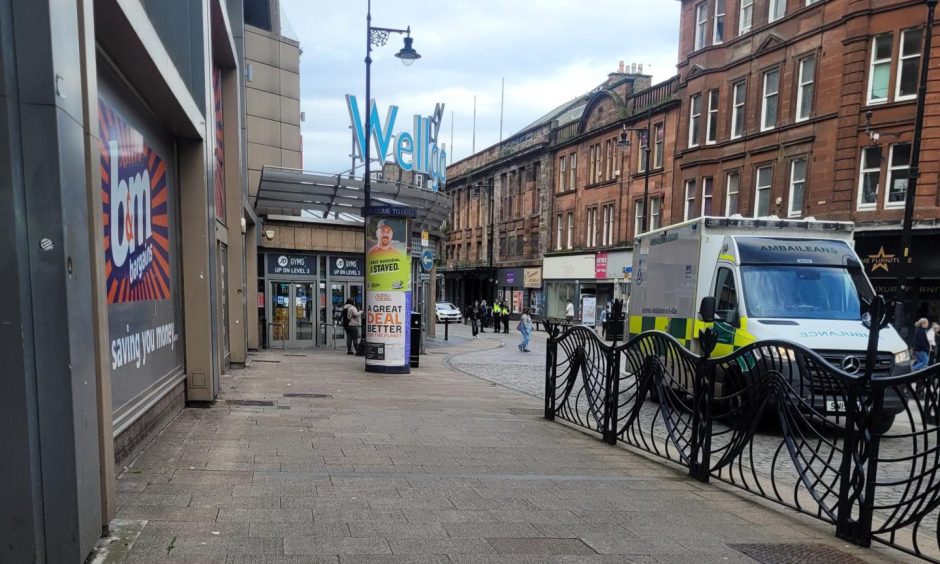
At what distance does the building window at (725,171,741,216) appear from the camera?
28750 millimetres

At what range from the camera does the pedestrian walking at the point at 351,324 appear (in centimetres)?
1806

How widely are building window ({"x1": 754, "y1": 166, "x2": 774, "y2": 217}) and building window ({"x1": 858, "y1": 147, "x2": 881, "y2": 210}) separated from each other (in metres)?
4.31

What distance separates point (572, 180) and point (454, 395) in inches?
1358

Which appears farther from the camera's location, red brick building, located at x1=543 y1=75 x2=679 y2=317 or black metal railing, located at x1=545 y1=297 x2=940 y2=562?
red brick building, located at x1=543 y1=75 x2=679 y2=317

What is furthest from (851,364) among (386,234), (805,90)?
(805,90)

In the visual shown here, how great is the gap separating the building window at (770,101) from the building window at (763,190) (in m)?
1.80

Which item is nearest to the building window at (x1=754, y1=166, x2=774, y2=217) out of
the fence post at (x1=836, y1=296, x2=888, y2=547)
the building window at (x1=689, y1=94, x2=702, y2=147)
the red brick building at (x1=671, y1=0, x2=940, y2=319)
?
the red brick building at (x1=671, y1=0, x2=940, y2=319)

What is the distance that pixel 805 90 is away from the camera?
982 inches

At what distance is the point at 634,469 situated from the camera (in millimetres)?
6062

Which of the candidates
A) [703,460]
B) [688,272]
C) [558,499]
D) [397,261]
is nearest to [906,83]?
[688,272]

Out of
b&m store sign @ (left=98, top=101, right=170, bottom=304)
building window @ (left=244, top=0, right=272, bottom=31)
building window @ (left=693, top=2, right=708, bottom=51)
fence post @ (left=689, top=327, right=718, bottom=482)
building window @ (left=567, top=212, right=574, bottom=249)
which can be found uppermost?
building window @ (left=693, top=2, right=708, bottom=51)

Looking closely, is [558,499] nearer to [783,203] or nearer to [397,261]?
[397,261]

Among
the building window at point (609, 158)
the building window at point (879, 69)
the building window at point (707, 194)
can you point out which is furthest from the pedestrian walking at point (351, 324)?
the building window at point (609, 158)

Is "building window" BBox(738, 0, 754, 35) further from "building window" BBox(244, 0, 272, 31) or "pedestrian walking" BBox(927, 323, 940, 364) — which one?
"building window" BBox(244, 0, 272, 31)
